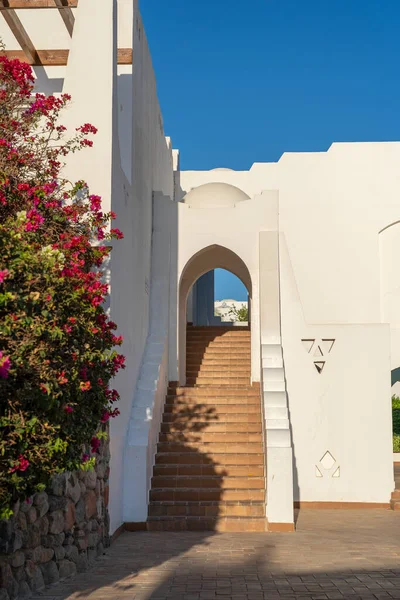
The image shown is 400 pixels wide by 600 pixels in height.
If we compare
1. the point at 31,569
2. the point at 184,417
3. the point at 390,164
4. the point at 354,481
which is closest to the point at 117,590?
the point at 31,569

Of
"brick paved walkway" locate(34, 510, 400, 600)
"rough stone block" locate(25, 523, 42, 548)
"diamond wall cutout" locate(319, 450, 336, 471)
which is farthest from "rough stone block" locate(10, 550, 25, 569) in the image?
"diamond wall cutout" locate(319, 450, 336, 471)

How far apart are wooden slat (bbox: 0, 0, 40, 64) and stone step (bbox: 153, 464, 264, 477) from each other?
6.42 metres

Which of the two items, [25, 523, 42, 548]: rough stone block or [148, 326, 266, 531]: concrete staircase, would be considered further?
[148, 326, 266, 531]: concrete staircase

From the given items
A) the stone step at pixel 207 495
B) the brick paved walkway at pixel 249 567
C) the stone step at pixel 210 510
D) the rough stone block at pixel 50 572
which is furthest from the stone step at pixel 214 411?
the rough stone block at pixel 50 572

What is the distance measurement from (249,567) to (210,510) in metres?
2.95

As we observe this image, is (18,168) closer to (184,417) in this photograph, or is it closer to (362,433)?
(184,417)

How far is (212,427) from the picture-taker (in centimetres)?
1167

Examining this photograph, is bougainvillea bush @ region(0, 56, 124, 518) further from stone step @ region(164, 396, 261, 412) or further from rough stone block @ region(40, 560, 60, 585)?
stone step @ region(164, 396, 261, 412)

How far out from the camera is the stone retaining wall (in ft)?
18.4

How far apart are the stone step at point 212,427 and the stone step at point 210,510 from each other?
1.75m

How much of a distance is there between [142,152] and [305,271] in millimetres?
8604

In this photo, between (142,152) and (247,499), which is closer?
(247,499)

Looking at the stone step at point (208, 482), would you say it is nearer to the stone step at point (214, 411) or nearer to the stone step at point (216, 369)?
the stone step at point (214, 411)

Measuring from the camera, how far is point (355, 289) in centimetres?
1920
